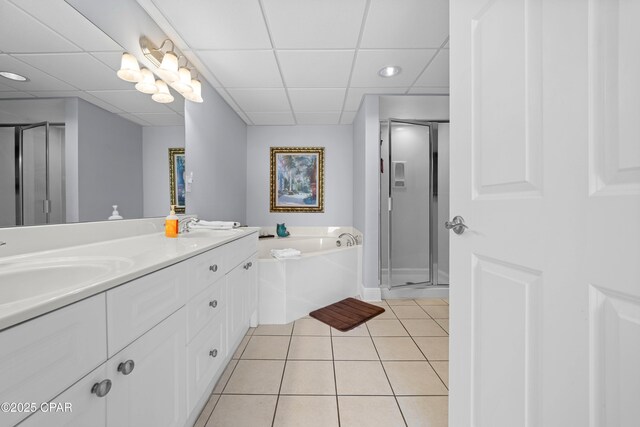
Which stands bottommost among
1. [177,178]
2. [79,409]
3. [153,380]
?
[153,380]

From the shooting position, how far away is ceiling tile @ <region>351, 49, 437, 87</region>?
1.98 metres

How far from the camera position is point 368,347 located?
74.5 inches

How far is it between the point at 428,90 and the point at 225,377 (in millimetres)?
3100

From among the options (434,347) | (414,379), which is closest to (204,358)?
(414,379)

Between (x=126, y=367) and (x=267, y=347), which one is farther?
(x=267, y=347)

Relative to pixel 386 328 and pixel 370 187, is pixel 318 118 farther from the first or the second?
pixel 386 328

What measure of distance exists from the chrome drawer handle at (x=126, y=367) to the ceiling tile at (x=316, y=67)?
6.75 feet

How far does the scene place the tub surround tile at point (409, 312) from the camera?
2438mm

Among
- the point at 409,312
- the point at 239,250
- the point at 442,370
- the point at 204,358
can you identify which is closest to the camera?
the point at 204,358

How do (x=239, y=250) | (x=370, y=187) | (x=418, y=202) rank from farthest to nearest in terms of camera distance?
1. (x=418, y=202)
2. (x=370, y=187)
3. (x=239, y=250)

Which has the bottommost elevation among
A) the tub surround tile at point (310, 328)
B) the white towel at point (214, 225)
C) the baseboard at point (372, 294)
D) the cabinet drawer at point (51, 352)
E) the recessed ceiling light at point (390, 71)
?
the tub surround tile at point (310, 328)

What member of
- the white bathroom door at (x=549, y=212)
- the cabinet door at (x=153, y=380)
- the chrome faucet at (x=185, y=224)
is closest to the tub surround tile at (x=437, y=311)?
the white bathroom door at (x=549, y=212)

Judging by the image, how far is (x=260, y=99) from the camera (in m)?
2.76

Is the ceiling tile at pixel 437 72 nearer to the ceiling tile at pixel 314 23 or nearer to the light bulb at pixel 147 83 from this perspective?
the ceiling tile at pixel 314 23
